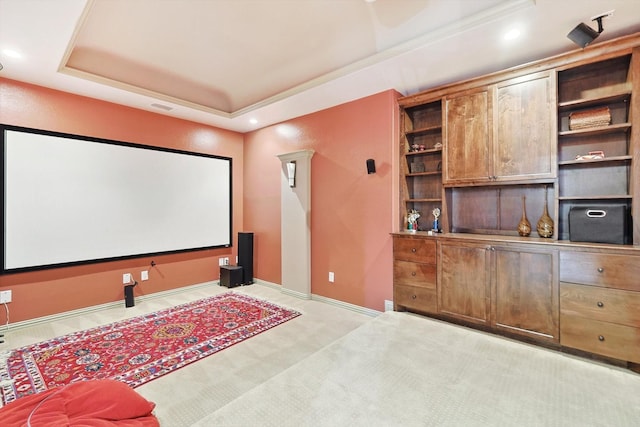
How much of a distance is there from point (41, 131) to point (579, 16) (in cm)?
523

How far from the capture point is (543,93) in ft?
8.70

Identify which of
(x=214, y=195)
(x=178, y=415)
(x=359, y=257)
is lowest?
(x=178, y=415)

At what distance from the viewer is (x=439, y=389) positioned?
1.96 metres

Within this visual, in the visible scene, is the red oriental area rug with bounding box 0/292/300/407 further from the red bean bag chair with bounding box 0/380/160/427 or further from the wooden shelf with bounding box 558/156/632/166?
the wooden shelf with bounding box 558/156/632/166

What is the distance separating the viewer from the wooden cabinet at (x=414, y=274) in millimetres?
3119

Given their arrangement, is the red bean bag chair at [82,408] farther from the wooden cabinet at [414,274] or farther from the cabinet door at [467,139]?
the cabinet door at [467,139]

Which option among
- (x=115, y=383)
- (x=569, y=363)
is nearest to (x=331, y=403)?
(x=115, y=383)

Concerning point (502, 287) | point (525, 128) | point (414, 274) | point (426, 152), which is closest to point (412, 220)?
point (414, 274)

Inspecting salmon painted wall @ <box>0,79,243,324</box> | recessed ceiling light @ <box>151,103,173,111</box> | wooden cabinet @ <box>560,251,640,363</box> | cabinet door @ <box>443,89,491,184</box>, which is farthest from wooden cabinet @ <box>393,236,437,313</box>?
recessed ceiling light @ <box>151,103,173,111</box>

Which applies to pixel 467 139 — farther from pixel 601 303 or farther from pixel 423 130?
pixel 601 303

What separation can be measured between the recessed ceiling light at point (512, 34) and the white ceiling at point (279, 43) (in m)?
0.04

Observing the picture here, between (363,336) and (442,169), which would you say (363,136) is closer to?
(442,169)

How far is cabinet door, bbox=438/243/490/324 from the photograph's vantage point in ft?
9.20

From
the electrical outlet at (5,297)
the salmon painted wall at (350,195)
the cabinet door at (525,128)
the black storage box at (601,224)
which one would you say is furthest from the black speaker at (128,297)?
the black storage box at (601,224)
